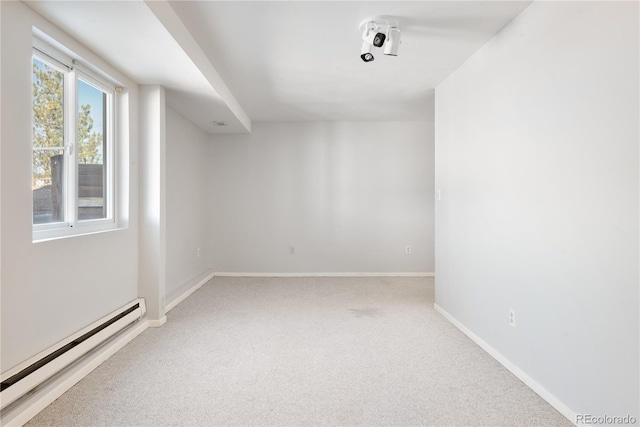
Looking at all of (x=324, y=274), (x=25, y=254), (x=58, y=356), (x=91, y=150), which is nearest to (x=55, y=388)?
(x=58, y=356)

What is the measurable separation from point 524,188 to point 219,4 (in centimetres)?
226

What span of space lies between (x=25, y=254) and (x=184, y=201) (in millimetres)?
Result: 2527

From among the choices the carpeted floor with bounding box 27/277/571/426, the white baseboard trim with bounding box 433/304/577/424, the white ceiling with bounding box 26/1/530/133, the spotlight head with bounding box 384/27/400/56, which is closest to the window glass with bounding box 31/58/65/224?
the white ceiling with bounding box 26/1/530/133

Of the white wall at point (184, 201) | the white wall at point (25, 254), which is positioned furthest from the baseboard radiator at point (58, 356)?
the white wall at point (184, 201)

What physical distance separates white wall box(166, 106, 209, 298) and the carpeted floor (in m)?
0.87

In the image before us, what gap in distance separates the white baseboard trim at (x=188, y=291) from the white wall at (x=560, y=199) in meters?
3.05

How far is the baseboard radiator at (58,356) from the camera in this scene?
1.61 m

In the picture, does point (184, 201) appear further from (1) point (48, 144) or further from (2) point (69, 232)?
(1) point (48, 144)

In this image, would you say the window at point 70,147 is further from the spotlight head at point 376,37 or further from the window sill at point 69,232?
the spotlight head at point 376,37

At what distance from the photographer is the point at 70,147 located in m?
2.19

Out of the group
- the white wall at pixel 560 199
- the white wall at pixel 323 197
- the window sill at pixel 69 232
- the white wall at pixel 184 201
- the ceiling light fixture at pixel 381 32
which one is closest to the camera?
the white wall at pixel 560 199

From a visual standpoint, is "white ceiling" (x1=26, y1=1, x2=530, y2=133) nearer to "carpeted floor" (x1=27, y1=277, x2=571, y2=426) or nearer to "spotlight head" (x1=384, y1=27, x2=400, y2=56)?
"spotlight head" (x1=384, y1=27, x2=400, y2=56)

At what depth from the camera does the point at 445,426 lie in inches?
64.3

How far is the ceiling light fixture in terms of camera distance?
85.0 inches
